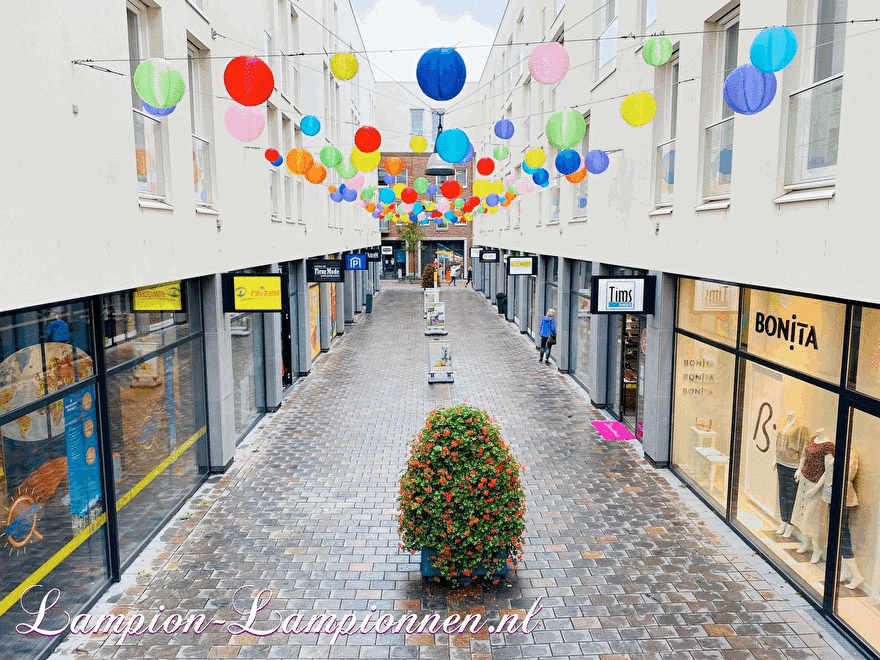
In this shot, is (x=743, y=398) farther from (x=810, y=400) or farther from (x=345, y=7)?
(x=345, y=7)

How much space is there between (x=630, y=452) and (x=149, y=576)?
8.00 meters

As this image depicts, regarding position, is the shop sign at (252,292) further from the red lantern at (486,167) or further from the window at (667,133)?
the window at (667,133)

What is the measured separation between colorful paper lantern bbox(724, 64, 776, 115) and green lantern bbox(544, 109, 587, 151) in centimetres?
221

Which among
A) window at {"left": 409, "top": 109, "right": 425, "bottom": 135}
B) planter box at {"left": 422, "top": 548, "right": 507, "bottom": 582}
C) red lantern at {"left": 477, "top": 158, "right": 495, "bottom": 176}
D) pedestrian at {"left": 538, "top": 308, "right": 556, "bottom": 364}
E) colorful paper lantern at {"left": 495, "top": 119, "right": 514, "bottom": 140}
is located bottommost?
planter box at {"left": 422, "top": 548, "right": 507, "bottom": 582}

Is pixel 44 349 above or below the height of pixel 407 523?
above

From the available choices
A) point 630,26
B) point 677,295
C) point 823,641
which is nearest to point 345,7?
point 630,26

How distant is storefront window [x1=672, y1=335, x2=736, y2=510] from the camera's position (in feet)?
29.8

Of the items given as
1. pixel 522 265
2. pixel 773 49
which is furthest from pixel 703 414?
pixel 522 265

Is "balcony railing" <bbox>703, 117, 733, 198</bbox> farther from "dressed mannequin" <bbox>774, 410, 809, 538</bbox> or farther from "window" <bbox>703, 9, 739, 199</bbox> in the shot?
"dressed mannequin" <bbox>774, 410, 809, 538</bbox>

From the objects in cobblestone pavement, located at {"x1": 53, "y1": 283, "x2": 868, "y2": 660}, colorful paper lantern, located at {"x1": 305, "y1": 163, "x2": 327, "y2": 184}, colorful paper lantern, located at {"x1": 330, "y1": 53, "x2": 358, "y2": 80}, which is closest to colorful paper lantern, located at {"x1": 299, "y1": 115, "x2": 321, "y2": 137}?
colorful paper lantern, located at {"x1": 305, "y1": 163, "x2": 327, "y2": 184}

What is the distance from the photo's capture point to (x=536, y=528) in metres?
8.83

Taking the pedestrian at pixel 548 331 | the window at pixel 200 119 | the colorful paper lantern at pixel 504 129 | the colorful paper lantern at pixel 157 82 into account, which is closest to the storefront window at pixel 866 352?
the colorful paper lantern at pixel 504 129

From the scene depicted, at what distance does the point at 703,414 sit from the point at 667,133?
171 inches

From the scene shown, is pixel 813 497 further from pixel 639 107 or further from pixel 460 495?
pixel 639 107
